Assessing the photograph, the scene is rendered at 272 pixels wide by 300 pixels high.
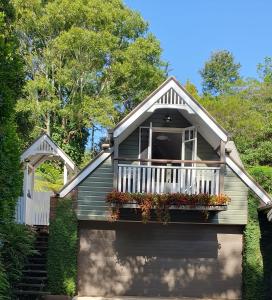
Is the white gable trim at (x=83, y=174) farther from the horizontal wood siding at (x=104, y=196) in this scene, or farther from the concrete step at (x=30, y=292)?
the concrete step at (x=30, y=292)

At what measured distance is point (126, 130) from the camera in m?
16.1

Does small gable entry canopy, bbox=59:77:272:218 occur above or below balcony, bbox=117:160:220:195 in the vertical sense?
above

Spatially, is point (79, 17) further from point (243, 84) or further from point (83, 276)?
point (83, 276)

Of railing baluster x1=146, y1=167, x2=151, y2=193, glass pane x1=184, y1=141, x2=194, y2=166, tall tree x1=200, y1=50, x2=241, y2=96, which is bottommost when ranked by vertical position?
railing baluster x1=146, y1=167, x2=151, y2=193

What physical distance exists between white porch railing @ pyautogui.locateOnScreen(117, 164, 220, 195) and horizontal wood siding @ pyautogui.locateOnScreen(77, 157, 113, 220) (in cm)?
63

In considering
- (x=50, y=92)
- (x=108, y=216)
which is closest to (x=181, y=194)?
(x=108, y=216)

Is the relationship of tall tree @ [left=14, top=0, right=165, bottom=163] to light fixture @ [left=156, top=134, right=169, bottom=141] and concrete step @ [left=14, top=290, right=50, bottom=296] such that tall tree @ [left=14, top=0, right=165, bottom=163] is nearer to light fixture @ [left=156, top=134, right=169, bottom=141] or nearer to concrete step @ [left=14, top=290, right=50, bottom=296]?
light fixture @ [left=156, top=134, right=169, bottom=141]

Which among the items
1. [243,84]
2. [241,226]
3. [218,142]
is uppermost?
[243,84]

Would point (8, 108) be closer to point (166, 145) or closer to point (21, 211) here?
point (166, 145)

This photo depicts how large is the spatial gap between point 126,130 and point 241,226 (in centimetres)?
485

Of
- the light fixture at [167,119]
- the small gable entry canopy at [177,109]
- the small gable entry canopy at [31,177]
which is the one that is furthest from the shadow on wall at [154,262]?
the light fixture at [167,119]

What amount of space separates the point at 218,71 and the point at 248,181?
145 feet

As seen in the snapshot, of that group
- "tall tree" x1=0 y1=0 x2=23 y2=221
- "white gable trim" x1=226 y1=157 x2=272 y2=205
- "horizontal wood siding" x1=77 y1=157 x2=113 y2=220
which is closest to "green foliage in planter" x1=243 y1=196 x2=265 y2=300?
"white gable trim" x1=226 y1=157 x2=272 y2=205

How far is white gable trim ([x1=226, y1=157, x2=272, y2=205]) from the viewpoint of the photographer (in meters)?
15.9
